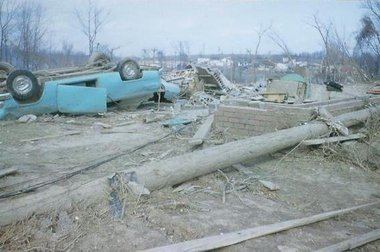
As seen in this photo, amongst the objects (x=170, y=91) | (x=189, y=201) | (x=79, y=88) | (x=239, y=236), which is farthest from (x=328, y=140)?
(x=170, y=91)

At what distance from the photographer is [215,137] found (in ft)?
24.8

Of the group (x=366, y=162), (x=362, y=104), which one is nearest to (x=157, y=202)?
(x=366, y=162)

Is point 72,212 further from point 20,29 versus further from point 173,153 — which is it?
point 20,29

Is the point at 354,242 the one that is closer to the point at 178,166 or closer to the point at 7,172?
the point at 178,166

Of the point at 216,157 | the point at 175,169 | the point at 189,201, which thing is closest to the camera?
the point at 189,201

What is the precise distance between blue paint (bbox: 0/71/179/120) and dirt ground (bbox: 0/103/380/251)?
198cm

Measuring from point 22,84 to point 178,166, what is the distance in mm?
6230

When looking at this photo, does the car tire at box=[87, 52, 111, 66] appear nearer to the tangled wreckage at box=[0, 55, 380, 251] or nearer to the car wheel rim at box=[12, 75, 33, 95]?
the tangled wreckage at box=[0, 55, 380, 251]

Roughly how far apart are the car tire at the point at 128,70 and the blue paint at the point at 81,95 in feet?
0.46

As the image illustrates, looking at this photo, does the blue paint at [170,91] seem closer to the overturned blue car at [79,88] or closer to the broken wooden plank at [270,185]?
the overturned blue car at [79,88]

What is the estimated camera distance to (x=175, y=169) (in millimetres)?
4902

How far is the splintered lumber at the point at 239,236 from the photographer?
3.37m

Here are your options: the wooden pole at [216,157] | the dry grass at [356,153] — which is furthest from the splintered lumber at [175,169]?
the dry grass at [356,153]

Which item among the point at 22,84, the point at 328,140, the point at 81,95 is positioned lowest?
the point at 328,140
